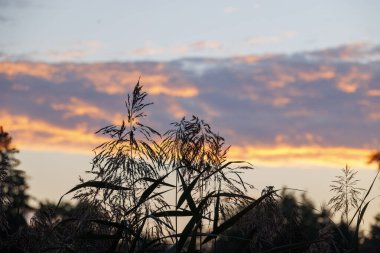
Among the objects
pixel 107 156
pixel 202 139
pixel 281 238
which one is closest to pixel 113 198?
pixel 107 156

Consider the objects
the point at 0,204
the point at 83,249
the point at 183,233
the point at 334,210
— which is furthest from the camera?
the point at 334,210

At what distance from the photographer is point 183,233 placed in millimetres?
3678

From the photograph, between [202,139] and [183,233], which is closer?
[183,233]

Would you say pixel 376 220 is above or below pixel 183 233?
above

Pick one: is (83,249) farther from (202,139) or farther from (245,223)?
(245,223)

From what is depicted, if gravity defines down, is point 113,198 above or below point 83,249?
above

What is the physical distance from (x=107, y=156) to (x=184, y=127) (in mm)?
741

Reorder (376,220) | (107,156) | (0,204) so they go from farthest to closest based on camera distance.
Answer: (376,220), (0,204), (107,156)

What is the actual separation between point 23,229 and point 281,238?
7.96ft

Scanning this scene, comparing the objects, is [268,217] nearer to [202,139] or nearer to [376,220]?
[202,139]

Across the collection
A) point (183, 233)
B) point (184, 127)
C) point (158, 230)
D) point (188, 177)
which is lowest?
point (183, 233)

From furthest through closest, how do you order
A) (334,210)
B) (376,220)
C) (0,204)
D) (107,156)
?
1. (376,220)
2. (334,210)
3. (0,204)
4. (107,156)

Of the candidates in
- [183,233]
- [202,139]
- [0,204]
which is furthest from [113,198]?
[183,233]

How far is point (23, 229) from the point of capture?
721 centimetres
